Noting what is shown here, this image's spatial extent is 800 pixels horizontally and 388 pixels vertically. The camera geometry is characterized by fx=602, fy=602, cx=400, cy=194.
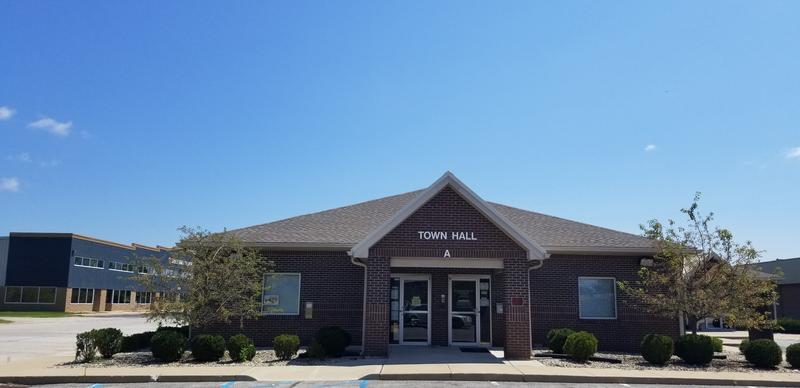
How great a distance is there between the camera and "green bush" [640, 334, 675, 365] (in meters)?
15.3

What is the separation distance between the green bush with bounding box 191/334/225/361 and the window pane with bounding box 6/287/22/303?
48.1m

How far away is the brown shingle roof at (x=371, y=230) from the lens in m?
18.7

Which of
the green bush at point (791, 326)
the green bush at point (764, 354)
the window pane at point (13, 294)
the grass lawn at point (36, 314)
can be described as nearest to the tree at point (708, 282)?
the green bush at point (764, 354)

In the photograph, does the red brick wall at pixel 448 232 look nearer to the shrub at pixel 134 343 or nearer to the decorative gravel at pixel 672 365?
the decorative gravel at pixel 672 365

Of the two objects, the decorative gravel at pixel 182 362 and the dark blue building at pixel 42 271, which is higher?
the dark blue building at pixel 42 271

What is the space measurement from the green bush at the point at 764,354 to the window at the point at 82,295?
55016 mm

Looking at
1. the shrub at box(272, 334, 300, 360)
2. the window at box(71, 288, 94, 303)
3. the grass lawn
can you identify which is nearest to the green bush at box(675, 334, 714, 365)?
the shrub at box(272, 334, 300, 360)

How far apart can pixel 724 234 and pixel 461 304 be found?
775 centimetres

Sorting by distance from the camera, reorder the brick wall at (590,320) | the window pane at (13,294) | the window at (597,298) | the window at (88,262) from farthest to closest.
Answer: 1. the window at (88,262)
2. the window pane at (13,294)
3. the window at (597,298)
4. the brick wall at (590,320)

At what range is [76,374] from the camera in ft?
42.9

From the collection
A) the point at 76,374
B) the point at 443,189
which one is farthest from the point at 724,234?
the point at 76,374

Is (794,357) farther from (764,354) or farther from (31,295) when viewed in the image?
(31,295)

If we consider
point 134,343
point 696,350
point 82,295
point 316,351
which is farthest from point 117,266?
point 696,350

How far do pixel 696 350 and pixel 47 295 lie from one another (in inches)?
2148
